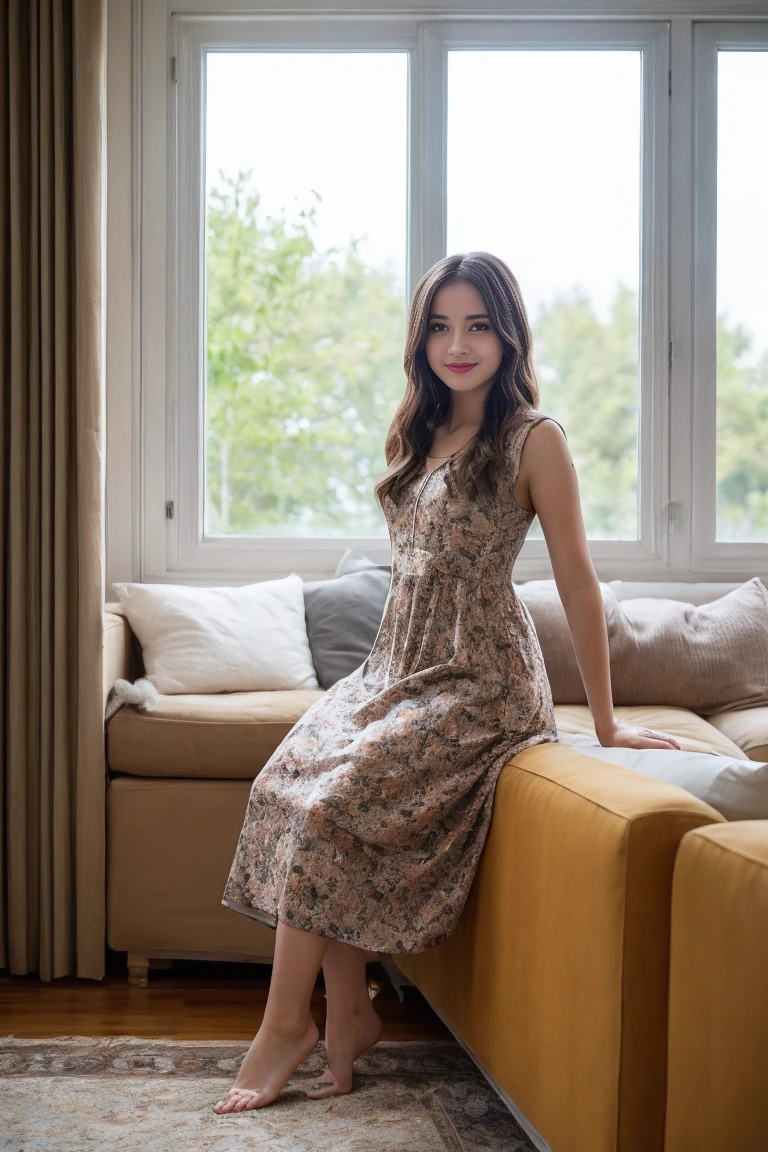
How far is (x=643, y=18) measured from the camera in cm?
306

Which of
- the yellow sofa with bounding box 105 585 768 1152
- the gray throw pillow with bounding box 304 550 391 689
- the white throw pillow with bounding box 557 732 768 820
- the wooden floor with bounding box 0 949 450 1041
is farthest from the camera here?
the gray throw pillow with bounding box 304 550 391 689

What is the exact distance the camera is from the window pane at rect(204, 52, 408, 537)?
310cm

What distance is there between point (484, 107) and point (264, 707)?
1.93 metres

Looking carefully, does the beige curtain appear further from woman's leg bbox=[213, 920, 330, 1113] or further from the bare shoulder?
the bare shoulder

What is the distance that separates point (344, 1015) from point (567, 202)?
93.9 inches

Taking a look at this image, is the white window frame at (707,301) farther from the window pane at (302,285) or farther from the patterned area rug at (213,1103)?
the patterned area rug at (213,1103)

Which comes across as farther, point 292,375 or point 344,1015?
point 292,375

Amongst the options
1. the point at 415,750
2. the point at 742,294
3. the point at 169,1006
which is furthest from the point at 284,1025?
the point at 742,294

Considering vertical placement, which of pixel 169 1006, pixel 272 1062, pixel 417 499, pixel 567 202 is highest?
pixel 567 202

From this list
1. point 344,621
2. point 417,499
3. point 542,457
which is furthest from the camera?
point 344,621

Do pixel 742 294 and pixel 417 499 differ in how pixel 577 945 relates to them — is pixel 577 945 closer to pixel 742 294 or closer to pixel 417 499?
pixel 417 499

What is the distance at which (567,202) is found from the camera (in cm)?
314

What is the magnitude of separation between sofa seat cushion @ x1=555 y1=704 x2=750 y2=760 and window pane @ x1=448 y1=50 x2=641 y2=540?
77 cm

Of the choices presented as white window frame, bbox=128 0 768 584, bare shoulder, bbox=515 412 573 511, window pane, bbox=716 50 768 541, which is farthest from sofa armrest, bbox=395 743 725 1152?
window pane, bbox=716 50 768 541
